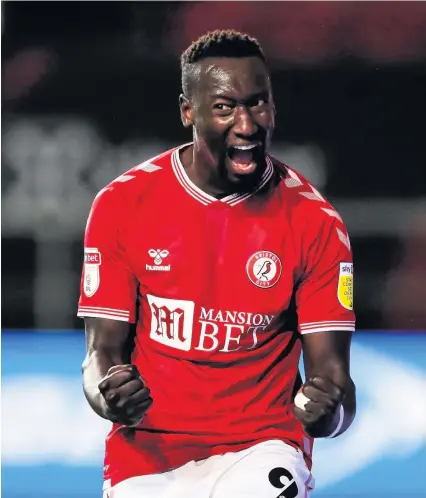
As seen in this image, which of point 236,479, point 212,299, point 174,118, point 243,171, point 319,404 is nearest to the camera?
point 319,404

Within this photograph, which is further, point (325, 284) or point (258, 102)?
point (325, 284)

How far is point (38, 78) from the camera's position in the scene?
7488 millimetres

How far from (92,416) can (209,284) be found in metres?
2.98

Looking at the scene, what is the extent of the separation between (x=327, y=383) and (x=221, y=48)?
3.49ft

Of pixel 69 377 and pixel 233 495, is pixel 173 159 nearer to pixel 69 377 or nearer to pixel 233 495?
pixel 233 495

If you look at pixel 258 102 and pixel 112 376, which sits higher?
pixel 258 102

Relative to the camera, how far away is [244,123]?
3043mm

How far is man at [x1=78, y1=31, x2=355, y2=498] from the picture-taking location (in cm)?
313

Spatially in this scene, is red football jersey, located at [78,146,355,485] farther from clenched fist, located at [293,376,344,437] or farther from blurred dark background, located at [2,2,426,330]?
blurred dark background, located at [2,2,426,330]

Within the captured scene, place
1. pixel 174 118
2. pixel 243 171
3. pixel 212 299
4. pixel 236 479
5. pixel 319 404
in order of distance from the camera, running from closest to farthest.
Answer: pixel 319 404, pixel 236 479, pixel 243 171, pixel 212 299, pixel 174 118

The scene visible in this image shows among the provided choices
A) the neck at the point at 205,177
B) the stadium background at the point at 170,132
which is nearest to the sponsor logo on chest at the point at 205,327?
the neck at the point at 205,177

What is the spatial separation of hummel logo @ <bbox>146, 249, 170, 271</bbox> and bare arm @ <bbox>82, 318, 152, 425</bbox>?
0.19 meters

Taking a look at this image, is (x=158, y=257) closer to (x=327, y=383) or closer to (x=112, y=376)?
(x=112, y=376)

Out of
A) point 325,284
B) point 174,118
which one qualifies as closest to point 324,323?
point 325,284
